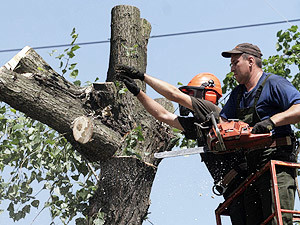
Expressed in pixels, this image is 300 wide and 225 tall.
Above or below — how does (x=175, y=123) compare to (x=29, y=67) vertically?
below

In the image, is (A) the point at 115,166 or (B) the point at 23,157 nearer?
(A) the point at 115,166

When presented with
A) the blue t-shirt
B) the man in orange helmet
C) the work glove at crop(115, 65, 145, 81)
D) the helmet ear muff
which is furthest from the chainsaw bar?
the helmet ear muff

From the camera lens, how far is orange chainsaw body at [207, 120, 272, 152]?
15.5ft

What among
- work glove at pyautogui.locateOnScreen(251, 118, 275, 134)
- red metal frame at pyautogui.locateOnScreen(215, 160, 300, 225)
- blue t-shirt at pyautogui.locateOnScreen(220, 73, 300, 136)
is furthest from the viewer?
blue t-shirt at pyautogui.locateOnScreen(220, 73, 300, 136)

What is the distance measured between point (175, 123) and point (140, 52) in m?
1.26

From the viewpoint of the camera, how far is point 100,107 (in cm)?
587

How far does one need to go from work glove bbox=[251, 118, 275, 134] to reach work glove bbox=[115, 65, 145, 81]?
3.97 feet


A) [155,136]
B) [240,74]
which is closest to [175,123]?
[155,136]

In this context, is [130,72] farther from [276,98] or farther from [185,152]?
[276,98]

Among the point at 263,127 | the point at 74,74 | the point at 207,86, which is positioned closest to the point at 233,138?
the point at 263,127

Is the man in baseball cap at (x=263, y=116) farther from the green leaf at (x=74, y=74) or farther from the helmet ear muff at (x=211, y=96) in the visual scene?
the green leaf at (x=74, y=74)

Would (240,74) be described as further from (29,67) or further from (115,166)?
(29,67)

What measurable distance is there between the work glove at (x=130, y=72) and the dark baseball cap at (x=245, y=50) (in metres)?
0.77

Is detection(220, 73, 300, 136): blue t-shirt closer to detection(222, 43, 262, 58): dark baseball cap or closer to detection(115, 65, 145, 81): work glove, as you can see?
detection(222, 43, 262, 58): dark baseball cap
